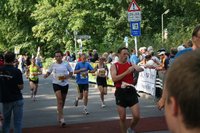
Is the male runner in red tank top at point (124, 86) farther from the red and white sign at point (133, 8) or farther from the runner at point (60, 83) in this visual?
the red and white sign at point (133, 8)

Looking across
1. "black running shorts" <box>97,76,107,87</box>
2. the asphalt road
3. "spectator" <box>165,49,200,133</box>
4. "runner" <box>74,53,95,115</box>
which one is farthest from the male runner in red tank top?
"spectator" <box>165,49,200,133</box>

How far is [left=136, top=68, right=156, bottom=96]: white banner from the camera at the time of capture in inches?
645

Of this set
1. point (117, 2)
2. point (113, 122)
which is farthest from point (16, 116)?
point (117, 2)

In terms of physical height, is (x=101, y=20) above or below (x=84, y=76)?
above

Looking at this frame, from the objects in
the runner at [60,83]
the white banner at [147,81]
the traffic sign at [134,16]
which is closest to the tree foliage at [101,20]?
the white banner at [147,81]

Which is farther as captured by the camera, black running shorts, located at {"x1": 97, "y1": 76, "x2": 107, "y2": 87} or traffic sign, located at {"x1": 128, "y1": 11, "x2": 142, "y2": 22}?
traffic sign, located at {"x1": 128, "y1": 11, "x2": 142, "y2": 22}

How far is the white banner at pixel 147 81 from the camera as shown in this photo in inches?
645

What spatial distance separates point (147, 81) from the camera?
17.1m

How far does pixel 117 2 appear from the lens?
46.9 meters

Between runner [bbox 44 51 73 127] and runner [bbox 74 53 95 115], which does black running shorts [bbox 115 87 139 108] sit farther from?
runner [bbox 74 53 95 115]

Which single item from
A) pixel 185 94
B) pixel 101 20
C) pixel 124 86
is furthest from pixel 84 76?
pixel 101 20

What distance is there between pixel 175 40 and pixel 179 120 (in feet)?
118

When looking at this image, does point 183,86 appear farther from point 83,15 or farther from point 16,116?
point 83,15

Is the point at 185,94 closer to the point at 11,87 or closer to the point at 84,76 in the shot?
the point at 11,87
